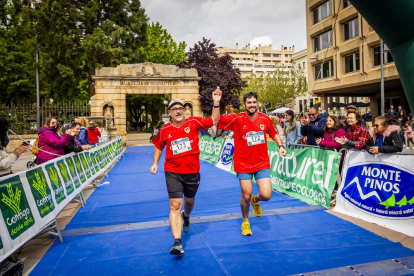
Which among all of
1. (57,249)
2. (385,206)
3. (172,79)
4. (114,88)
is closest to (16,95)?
(114,88)

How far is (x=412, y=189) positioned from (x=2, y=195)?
547 centimetres

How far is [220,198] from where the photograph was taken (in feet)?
24.8

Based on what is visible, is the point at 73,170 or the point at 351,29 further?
the point at 351,29

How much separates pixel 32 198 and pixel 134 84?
21.6m

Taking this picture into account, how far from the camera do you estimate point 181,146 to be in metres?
4.58

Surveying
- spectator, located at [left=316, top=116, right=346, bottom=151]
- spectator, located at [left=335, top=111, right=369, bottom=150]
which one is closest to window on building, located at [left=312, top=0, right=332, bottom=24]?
spectator, located at [left=316, top=116, right=346, bottom=151]

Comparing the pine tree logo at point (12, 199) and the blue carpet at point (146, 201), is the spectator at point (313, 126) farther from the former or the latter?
the pine tree logo at point (12, 199)

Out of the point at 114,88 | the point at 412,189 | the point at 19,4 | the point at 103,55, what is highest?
the point at 19,4

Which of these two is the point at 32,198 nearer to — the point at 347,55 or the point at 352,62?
the point at 352,62

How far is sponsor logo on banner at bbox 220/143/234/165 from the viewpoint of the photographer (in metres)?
12.1

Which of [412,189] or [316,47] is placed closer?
[412,189]

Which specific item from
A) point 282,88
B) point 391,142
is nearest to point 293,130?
point 391,142

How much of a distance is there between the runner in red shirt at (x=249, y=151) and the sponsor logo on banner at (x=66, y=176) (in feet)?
10.7

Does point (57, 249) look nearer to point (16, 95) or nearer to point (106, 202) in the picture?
point (106, 202)
